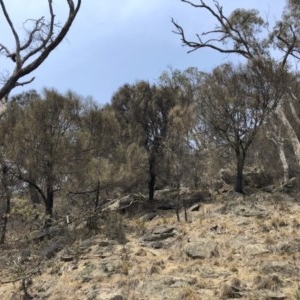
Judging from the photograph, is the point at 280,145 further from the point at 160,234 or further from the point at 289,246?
the point at 289,246

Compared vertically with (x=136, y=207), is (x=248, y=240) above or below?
below

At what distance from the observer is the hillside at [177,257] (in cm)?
1263

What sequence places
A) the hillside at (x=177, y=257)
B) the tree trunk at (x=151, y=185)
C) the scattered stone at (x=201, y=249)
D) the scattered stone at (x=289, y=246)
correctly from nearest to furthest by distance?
1. the hillside at (x=177, y=257)
2. the scattered stone at (x=289, y=246)
3. the scattered stone at (x=201, y=249)
4. the tree trunk at (x=151, y=185)

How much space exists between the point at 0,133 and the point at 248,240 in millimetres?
10446

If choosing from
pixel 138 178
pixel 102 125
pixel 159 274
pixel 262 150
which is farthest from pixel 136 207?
A: pixel 262 150

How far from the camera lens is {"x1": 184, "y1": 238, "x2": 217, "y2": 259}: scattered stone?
14.8 meters

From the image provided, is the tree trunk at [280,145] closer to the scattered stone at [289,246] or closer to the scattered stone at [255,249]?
the scattered stone at [289,246]

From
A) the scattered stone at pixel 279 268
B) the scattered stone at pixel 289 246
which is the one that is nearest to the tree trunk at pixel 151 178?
the scattered stone at pixel 289 246

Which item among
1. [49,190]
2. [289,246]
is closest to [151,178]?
[49,190]

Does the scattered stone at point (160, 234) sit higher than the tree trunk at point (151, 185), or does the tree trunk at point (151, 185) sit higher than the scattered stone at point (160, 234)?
the tree trunk at point (151, 185)

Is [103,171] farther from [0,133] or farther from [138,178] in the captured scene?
[0,133]

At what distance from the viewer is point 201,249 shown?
15.1 metres

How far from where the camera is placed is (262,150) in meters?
28.0

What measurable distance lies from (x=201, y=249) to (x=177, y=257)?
724mm
